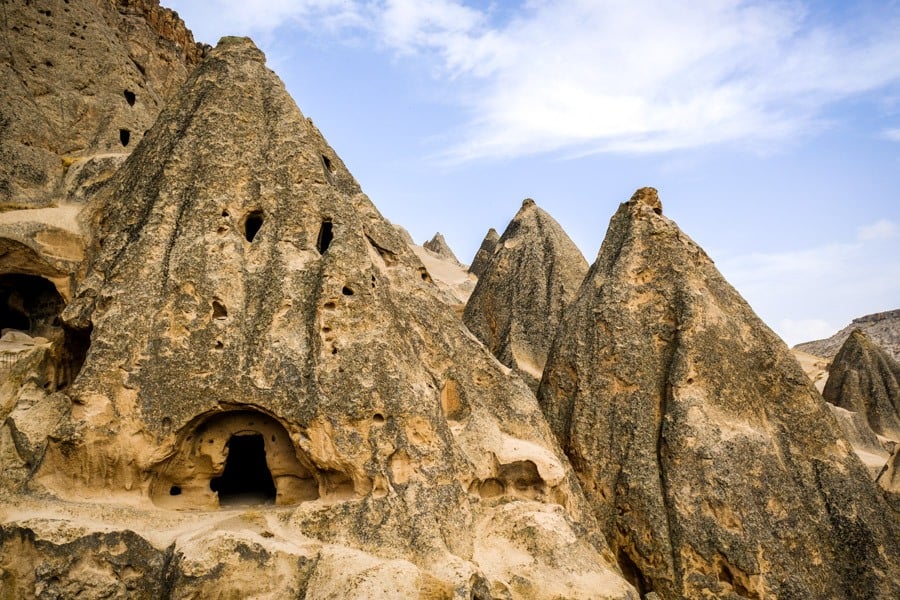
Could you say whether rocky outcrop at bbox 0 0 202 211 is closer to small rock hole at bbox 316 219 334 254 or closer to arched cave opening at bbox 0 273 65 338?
arched cave opening at bbox 0 273 65 338

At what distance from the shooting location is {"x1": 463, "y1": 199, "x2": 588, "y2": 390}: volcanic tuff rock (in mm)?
14117

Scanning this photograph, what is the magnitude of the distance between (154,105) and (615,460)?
57.2 feet

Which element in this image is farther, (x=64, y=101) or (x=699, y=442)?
(x=64, y=101)

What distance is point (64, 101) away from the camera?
16281mm

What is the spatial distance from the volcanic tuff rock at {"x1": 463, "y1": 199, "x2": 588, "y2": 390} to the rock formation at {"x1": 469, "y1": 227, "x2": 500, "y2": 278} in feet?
45.1

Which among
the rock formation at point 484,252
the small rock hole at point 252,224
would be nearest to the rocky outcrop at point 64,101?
the small rock hole at point 252,224

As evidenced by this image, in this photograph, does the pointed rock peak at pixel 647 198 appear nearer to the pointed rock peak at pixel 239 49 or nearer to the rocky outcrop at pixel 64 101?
the pointed rock peak at pixel 239 49

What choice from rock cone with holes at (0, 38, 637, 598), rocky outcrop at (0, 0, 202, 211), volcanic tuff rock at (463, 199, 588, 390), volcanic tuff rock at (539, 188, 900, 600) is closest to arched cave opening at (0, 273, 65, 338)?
rocky outcrop at (0, 0, 202, 211)

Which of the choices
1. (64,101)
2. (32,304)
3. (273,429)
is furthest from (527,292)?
(64,101)

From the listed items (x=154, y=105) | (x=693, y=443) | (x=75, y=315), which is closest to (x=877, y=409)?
(x=693, y=443)

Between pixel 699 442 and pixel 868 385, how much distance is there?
16136mm

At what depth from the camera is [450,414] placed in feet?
26.4

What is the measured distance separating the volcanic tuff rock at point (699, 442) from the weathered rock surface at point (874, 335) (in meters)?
22.9

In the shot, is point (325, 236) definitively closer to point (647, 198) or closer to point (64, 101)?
point (647, 198)
